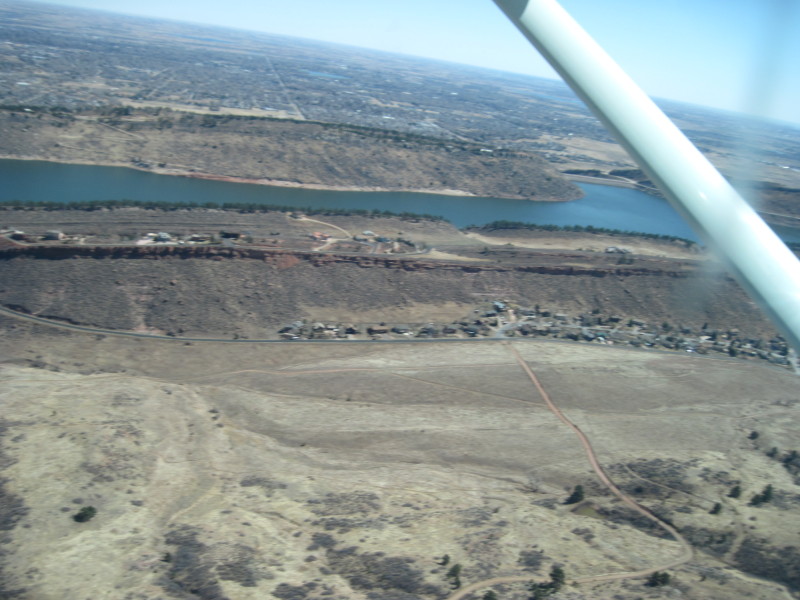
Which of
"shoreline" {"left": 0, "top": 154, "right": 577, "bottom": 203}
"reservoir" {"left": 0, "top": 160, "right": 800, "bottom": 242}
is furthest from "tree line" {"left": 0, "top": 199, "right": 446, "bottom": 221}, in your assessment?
"shoreline" {"left": 0, "top": 154, "right": 577, "bottom": 203}

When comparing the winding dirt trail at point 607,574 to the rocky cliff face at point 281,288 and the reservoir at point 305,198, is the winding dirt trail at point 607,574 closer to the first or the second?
the rocky cliff face at point 281,288

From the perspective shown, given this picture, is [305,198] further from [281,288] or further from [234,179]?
[281,288]

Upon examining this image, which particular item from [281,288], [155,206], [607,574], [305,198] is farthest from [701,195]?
[305,198]

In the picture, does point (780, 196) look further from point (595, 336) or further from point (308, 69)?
point (308, 69)

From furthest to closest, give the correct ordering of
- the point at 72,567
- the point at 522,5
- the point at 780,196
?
1. the point at 780,196
2. the point at 72,567
3. the point at 522,5

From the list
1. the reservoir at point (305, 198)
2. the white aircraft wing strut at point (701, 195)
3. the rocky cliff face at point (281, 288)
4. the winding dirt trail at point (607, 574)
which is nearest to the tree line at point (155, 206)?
the reservoir at point (305, 198)

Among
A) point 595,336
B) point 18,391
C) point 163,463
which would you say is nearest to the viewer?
point 163,463

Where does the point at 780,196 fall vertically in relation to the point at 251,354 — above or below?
above

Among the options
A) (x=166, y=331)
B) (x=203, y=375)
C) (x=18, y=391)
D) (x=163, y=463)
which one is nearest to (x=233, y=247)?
(x=166, y=331)
